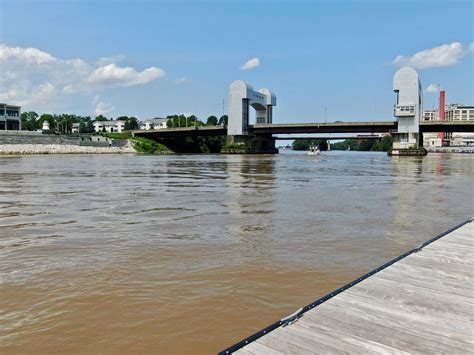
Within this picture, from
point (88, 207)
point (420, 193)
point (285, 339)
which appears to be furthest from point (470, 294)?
point (420, 193)

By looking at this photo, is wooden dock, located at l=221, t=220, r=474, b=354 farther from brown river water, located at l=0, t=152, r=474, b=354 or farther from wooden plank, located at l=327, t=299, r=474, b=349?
brown river water, located at l=0, t=152, r=474, b=354

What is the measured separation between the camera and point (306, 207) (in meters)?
15.8

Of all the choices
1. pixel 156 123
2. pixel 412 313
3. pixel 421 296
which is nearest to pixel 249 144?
pixel 156 123

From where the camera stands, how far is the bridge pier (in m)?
112

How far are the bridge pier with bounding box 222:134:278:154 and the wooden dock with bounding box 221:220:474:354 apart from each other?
106081 mm

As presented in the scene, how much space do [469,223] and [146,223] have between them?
336 inches

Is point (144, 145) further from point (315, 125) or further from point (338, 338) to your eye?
point (338, 338)

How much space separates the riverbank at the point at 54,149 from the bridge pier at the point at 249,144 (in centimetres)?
2810

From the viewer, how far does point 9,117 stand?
123m

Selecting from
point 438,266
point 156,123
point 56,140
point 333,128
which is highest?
point 156,123

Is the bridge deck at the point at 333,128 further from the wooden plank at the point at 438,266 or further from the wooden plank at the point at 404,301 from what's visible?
the wooden plank at the point at 404,301

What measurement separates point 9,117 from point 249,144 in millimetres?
72459

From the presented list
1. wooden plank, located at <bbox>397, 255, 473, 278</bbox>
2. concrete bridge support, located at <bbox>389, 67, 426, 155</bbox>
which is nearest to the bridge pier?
concrete bridge support, located at <bbox>389, 67, 426, 155</bbox>

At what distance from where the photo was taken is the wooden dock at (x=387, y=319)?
3.65 m
